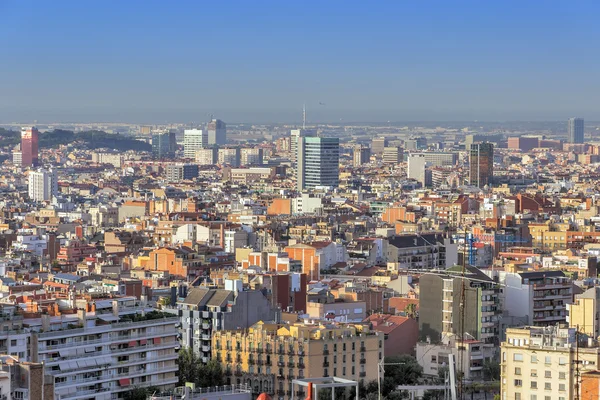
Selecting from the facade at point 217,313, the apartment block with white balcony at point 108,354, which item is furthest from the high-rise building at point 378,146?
the apartment block with white balcony at point 108,354

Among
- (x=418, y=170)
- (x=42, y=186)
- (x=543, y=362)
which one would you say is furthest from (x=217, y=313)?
(x=418, y=170)

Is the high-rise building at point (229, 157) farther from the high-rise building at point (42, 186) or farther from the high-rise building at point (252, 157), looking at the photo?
the high-rise building at point (42, 186)

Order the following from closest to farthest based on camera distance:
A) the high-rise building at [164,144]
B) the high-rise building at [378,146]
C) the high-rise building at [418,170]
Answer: the high-rise building at [418,170] < the high-rise building at [164,144] < the high-rise building at [378,146]

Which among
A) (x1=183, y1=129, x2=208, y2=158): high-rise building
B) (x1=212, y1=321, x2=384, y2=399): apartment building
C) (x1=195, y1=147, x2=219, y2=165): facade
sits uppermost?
(x1=212, y1=321, x2=384, y2=399): apartment building

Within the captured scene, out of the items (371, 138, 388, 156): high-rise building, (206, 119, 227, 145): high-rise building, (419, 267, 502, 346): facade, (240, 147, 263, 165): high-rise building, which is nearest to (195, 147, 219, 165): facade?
(240, 147, 263, 165): high-rise building

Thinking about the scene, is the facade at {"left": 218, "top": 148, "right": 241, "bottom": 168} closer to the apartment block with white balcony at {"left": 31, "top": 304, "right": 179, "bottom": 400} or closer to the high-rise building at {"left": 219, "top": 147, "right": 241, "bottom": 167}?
the high-rise building at {"left": 219, "top": 147, "right": 241, "bottom": 167}

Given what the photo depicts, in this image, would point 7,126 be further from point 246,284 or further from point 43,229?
point 246,284

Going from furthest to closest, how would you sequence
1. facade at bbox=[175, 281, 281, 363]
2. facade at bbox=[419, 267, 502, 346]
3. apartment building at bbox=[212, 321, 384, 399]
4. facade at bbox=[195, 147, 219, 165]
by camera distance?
facade at bbox=[195, 147, 219, 165]
facade at bbox=[419, 267, 502, 346]
facade at bbox=[175, 281, 281, 363]
apartment building at bbox=[212, 321, 384, 399]
